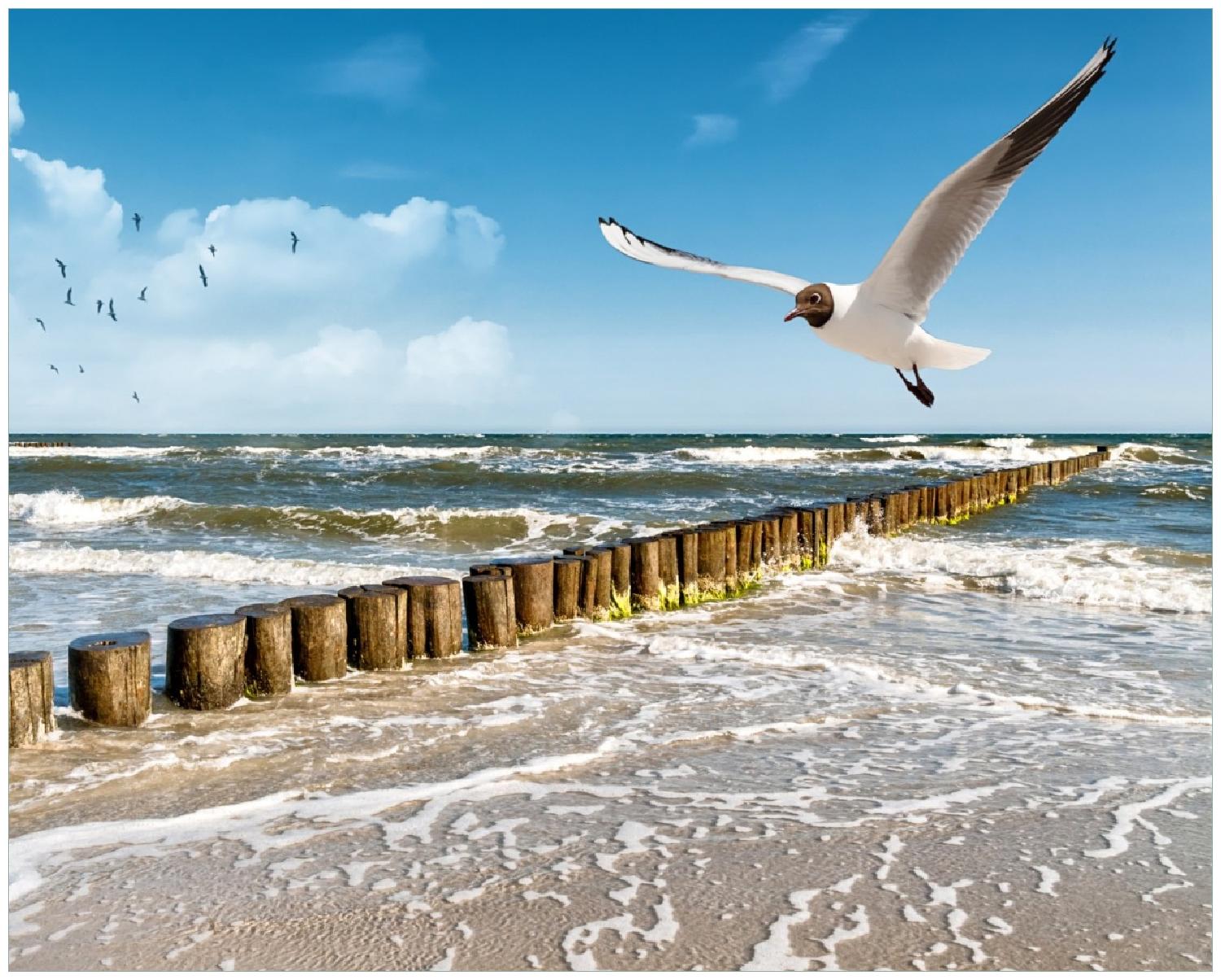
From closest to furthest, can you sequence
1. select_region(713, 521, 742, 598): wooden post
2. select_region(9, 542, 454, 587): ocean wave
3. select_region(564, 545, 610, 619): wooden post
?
select_region(564, 545, 610, 619): wooden post → select_region(713, 521, 742, 598): wooden post → select_region(9, 542, 454, 587): ocean wave

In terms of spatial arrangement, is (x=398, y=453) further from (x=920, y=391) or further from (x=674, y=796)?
(x=920, y=391)

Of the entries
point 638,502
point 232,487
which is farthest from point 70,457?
point 638,502

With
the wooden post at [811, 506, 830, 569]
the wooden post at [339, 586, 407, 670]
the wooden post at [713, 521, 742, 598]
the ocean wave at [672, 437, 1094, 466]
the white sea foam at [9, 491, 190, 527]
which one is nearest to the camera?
the wooden post at [339, 586, 407, 670]

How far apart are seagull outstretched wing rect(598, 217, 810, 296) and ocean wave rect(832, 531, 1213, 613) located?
7006 mm

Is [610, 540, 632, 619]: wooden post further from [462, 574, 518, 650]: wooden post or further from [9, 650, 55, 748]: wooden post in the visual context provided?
[9, 650, 55, 748]: wooden post

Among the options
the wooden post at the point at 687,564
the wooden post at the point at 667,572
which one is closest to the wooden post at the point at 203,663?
the wooden post at the point at 667,572

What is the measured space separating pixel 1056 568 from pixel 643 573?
4810 millimetres

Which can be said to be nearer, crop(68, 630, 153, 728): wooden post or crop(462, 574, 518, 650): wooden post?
crop(68, 630, 153, 728): wooden post

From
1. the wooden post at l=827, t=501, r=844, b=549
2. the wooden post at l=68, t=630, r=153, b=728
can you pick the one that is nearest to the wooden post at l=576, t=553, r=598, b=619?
the wooden post at l=68, t=630, r=153, b=728

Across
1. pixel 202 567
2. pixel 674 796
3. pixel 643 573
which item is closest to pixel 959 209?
pixel 674 796

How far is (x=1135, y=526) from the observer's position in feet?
47.9

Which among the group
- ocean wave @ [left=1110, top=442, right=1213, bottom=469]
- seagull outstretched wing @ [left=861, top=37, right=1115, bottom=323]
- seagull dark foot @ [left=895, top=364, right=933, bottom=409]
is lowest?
ocean wave @ [left=1110, top=442, right=1213, bottom=469]

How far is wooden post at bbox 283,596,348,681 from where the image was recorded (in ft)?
17.6

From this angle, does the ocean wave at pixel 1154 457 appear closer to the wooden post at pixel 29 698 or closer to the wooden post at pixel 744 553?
the wooden post at pixel 744 553
